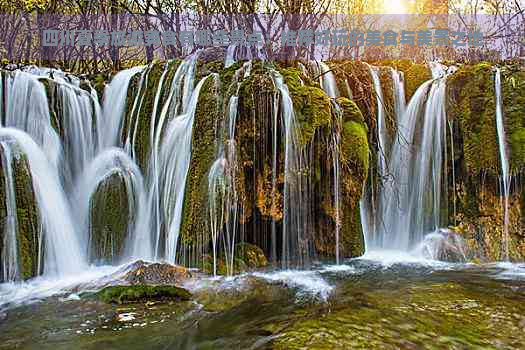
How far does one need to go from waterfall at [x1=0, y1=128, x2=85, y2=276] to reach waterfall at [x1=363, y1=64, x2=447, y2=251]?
16.2ft

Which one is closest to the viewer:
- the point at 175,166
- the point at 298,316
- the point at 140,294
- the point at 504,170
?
the point at 298,316

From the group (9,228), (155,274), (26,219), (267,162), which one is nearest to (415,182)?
(267,162)

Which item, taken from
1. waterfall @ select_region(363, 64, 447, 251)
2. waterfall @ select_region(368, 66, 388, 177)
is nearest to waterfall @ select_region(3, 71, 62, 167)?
waterfall @ select_region(368, 66, 388, 177)

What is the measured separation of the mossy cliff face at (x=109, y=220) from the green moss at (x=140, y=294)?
1.93 m

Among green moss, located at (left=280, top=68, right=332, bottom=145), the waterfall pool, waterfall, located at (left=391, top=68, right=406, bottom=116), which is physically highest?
waterfall, located at (left=391, top=68, right=406, bottom=116)

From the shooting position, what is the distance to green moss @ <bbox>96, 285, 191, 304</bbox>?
15.3 ft

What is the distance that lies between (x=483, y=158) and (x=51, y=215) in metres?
7.14

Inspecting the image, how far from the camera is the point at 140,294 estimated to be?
4703 mm

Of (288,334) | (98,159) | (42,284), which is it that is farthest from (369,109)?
(42,284)

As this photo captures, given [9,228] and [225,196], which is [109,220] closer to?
[9,228]

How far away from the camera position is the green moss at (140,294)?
4652 millimetres

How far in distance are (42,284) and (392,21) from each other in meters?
16.0

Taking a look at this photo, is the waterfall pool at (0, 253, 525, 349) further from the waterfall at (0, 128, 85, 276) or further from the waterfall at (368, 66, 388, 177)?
the waterfall at (368, 66, 388, 177)

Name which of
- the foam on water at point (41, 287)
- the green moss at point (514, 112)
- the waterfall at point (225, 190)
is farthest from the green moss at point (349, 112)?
the foam on water at point (41, 287)
